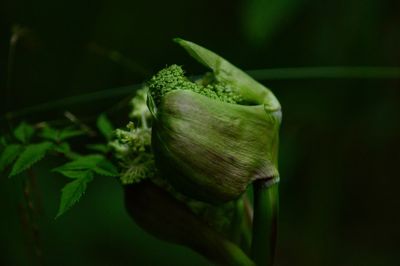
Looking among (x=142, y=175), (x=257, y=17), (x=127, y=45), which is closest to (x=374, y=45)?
(x=257, y=17)

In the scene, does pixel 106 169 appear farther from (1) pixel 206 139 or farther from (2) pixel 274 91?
(2) pixel 274 91

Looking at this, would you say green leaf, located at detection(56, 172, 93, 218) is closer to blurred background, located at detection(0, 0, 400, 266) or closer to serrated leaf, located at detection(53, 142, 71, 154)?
serrated leaf, located at detection(53, 142, 71, 154)

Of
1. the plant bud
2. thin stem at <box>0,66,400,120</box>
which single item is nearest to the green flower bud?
the plant bud

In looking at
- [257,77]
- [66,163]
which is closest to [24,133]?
[66,163]

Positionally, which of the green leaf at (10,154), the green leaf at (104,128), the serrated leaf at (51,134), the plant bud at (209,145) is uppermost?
the plant bud at (209,145)

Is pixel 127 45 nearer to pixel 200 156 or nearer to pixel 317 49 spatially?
pixel 317 49

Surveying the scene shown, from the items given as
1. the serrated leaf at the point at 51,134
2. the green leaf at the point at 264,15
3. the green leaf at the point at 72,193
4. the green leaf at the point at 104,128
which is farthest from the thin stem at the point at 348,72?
the green leaf at the point at 72,193

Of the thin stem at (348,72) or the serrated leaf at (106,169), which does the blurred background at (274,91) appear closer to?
the thin stem at (348,72)
